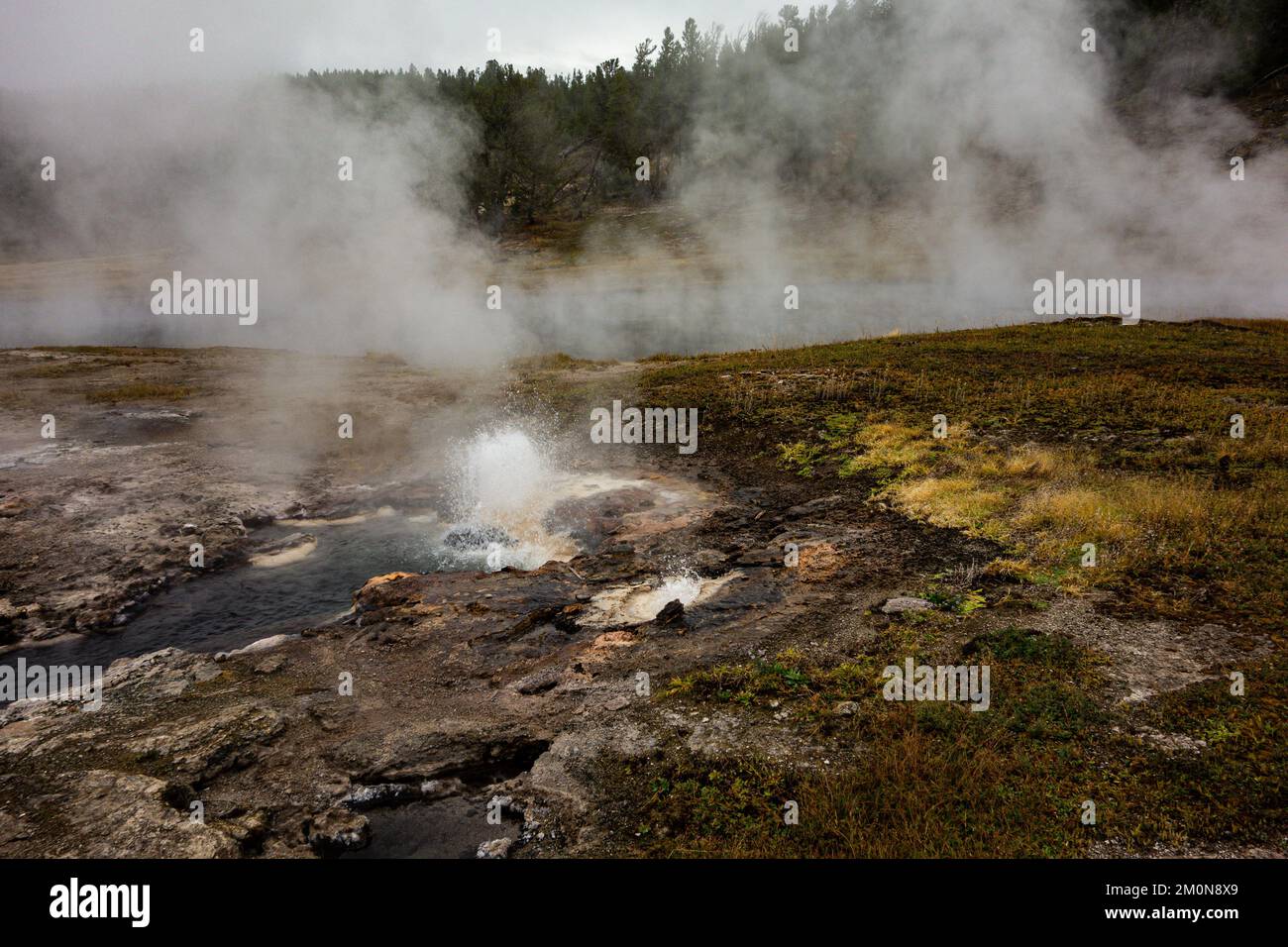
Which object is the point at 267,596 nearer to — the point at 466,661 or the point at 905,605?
the point at 466,661

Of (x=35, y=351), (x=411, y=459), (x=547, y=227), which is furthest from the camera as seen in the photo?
(x=547, y=227)

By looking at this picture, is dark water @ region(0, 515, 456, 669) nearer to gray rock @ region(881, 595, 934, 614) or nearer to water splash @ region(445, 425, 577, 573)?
water splash @ region(445, 425, 577, 573)

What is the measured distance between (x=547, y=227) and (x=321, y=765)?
58.1 metres

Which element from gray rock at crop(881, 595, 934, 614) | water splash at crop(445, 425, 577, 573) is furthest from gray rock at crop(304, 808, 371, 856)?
gray rock at crop(881, 595, 934, 614)

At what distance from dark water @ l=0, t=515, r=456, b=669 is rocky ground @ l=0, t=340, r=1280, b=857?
14.4 inches

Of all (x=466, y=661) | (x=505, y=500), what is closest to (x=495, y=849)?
(x=466, y=661)

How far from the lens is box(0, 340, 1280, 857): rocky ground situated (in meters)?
5.35

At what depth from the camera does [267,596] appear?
10.1m

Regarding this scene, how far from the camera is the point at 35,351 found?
2606cm

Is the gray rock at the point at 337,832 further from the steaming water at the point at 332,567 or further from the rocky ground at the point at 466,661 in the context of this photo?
the steaming water at the point at 332,567

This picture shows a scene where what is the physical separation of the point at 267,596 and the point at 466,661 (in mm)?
4242

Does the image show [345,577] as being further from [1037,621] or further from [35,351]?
[35,351]

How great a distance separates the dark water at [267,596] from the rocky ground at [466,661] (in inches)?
14.4
